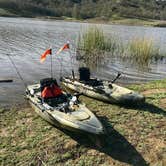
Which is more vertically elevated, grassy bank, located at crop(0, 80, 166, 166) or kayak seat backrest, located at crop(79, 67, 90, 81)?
kayak seat backrest, located at crop(79, 67, 90, 81)

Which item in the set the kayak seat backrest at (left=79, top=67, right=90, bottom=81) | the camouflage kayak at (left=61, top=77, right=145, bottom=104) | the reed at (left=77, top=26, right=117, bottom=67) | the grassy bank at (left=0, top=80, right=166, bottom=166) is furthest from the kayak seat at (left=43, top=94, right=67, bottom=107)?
the reed at (left=77, top=26, right=117, bottom=67)

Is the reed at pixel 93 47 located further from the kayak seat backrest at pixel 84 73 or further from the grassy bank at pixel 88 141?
the grassy bank at pixel 88 141

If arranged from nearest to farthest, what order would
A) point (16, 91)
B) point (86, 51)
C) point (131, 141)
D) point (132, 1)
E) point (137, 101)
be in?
point (131, 141) < point (137, 101) < point (16, 91) < point (86, 51) < point (132, 1)

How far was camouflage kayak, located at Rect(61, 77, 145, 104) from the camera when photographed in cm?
1394

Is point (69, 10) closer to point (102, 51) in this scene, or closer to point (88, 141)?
point (102, 51)

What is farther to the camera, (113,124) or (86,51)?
(86,51)

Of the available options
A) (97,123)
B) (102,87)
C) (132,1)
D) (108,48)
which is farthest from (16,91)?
(132,1)

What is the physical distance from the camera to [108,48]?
28.8 meters

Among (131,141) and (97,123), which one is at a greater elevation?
(97,123)

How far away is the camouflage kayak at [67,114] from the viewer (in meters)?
10.2

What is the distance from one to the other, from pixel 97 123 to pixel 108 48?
748 inches

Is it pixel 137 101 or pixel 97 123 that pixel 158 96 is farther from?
pixel 97 123

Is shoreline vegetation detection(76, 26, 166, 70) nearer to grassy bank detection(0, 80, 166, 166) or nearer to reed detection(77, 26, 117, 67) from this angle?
reed detection(77, 26, 117, 67)

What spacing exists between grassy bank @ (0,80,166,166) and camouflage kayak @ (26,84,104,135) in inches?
18.8
